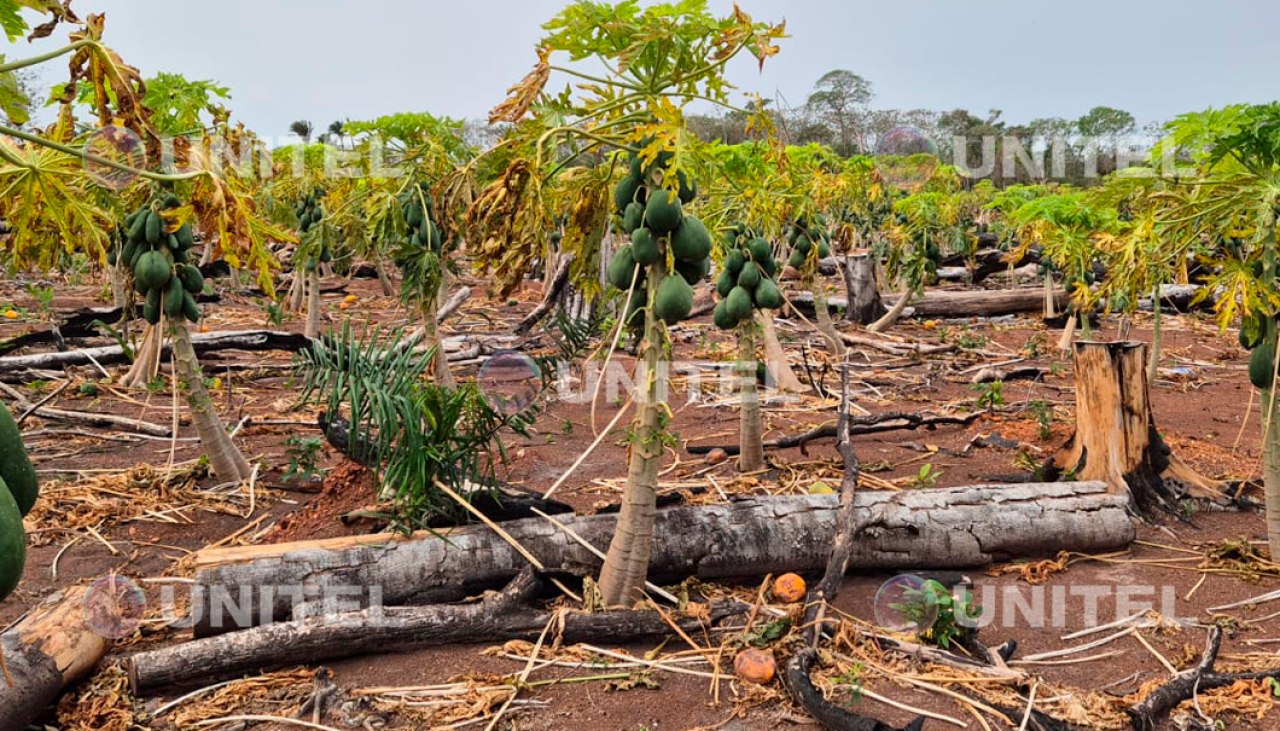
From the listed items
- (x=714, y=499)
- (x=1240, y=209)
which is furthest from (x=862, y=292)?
(x=1240, y=209)

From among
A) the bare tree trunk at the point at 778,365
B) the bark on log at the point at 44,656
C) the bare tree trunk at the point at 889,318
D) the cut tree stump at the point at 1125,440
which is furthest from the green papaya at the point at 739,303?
the bare tree trunk at the point at 889,318

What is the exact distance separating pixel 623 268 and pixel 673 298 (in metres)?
0.28

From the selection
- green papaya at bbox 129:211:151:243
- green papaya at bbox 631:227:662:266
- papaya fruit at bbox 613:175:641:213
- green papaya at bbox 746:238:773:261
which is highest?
green papaya at bbox 129:211:151:243

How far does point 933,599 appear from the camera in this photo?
3527 millimetres

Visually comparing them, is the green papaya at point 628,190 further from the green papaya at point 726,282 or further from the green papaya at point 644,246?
the green papaya at point 726,282

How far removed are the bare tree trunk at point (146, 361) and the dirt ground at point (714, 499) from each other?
0.18 m

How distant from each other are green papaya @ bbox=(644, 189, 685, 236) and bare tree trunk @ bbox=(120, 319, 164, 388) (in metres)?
5.24

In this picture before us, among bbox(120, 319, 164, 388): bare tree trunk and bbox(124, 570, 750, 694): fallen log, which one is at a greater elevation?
bbox(120, 319, 164, 388): bare tree trunk

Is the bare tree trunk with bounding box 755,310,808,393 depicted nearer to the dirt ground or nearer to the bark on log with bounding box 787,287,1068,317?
the dirt ground

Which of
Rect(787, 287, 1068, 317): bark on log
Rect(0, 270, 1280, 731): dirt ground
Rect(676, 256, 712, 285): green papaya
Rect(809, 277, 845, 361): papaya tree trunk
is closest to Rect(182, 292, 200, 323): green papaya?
Rect(0, 270, 1280, 731): dirt ground

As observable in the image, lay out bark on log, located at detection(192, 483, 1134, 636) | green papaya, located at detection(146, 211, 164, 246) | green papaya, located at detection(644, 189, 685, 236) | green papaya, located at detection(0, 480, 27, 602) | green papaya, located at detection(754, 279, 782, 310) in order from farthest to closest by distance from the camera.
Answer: green papaya, located at detection(754, 279, 782, 310) < green papaya, located at detection(146, 211, 164, 246) < bark on log, located at detection(192, 483, 1134, 636) < green papaya, located at detection(644, 189, 685, 236) < green papaya, located at detection(0, 480, 27, 602)

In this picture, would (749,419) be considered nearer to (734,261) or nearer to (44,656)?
(734,261)

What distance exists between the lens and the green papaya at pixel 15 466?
731mm

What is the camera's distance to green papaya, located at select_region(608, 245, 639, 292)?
3.34 metres
